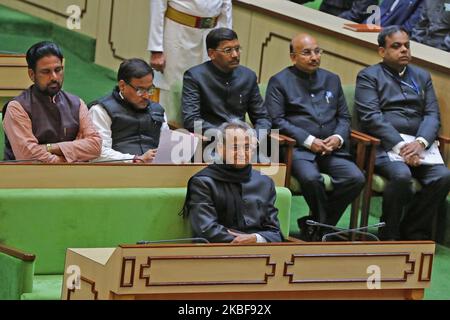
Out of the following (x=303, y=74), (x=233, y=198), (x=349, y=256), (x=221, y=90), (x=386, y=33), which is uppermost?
(x=386, y=33)

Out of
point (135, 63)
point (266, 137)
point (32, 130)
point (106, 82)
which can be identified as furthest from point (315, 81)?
point (106, 82)

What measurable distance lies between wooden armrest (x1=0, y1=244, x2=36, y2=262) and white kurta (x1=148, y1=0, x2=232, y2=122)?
2691 mm

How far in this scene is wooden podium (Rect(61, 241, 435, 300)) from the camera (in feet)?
15.1

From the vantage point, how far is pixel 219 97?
6672 millimetres

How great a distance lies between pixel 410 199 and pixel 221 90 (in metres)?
1.10

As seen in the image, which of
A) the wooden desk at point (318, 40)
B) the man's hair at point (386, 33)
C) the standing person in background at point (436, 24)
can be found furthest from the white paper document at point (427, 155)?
the standing person in background at point (436, 24)

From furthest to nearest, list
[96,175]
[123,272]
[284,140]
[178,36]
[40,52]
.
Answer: [178,36] → [284,140] → [40,52] → [96,175] → [123,272]

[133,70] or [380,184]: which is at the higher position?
[133,70]

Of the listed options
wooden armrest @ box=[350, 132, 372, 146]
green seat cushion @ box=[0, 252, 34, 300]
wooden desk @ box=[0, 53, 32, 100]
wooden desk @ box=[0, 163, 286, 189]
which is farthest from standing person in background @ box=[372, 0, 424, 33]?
green seat cushion @ box=[0, 252, 34, 300]

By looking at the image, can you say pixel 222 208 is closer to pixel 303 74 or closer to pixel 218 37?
pixel 218 37

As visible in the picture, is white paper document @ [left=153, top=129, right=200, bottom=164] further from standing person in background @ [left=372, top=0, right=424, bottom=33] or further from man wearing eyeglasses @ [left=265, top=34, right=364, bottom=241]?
standing person in background @ [left=372, top=0, right=424, bottom=33]

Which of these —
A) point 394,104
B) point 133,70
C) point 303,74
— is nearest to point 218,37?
point 303,74

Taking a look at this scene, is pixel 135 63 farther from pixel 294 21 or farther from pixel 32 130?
pixel 294 21

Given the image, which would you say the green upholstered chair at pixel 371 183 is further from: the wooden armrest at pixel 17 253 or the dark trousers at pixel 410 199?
the wooden armrest at pixel 17 253
